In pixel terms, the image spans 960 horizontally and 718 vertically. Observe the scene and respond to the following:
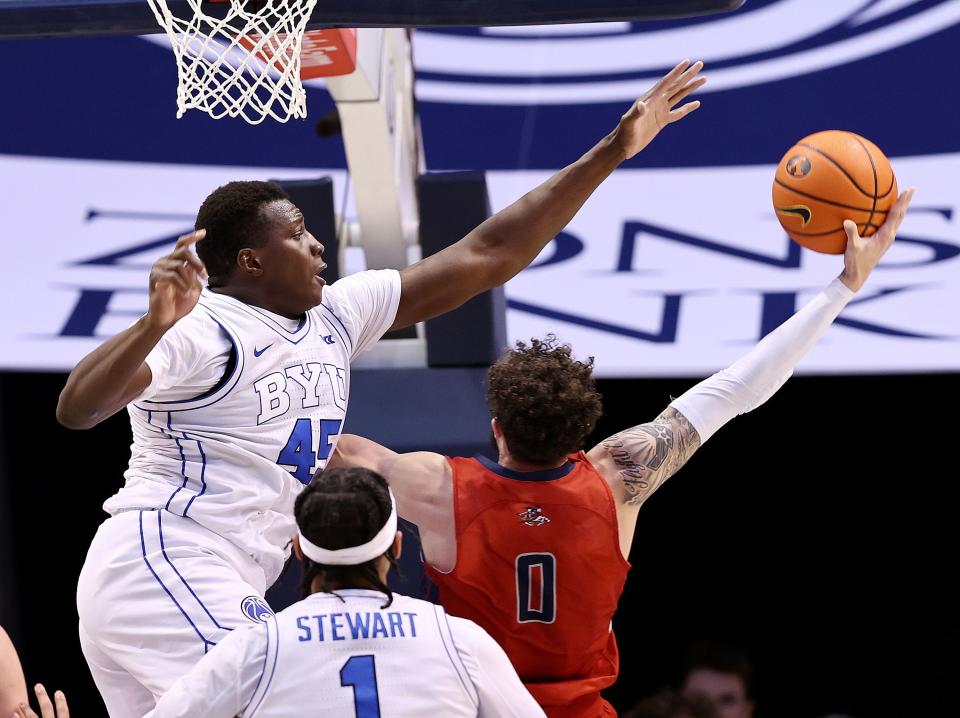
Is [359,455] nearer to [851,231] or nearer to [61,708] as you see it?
[61,708]

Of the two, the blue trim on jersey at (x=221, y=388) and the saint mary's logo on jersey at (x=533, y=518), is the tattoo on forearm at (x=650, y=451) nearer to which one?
the saint mary's logo on jersey at (x=533, y=518)

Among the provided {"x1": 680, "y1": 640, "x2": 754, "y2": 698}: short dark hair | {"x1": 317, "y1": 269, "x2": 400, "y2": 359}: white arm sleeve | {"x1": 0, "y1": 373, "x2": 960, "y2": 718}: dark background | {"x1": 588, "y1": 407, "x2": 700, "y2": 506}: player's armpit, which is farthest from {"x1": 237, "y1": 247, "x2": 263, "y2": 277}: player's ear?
{"x1": 0, "y1": 373, "x2": 960, "y2": 718}: dark background

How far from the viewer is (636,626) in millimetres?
7387

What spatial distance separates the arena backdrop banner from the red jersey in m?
2.56

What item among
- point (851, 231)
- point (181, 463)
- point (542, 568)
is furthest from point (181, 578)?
point (851, 231)

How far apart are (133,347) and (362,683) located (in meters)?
0.85

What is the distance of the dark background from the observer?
286 inches

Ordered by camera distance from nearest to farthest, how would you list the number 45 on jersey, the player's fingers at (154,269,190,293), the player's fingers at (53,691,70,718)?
the player's fingers at (154,269,190,293)
the player's fingers at (53,691,70,718)
the number 45 on jersey

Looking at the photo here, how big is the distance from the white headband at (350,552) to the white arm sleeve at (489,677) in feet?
0.66

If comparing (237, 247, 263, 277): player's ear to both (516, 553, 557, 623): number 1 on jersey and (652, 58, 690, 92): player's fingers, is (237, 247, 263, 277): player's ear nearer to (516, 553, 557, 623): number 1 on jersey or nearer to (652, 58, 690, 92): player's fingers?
(516, 553, 557, 623): number 1 on jersey

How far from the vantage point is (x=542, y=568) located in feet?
11.4

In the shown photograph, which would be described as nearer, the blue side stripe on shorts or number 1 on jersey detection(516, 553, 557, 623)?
the blue side stripe on shorts

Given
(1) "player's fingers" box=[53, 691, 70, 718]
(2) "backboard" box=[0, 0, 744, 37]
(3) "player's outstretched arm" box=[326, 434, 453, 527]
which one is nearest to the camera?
(1) "player's fingers" box=[53, 691, 70, 718]

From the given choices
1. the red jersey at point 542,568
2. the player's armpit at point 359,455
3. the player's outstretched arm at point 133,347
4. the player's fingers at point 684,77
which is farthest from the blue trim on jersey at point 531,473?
the player's fingers at point 684,77
